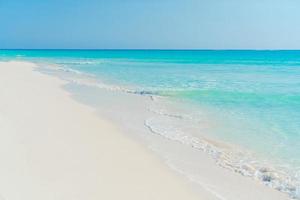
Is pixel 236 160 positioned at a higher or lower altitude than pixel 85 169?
lower

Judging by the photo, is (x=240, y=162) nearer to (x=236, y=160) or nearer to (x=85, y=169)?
(x=236, y=160)

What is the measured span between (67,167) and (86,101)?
7674 mm

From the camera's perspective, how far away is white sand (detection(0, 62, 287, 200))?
4.49 m

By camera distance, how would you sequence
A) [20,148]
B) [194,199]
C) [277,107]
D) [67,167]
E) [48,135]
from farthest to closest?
[277,107]
[48,135]
[20,148]
[67,167]
[194,199]

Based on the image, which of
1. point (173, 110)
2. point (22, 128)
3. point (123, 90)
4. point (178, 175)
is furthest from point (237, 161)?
point (123, 90)

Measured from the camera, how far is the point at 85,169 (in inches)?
208

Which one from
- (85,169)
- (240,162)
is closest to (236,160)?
(240,162)

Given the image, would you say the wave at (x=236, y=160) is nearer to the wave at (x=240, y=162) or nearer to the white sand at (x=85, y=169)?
the wave at (x=240, y=162)

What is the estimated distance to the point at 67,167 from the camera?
5270mm

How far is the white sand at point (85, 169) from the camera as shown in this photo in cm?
449

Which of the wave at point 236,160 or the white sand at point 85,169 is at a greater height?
the white sand at point 85,169

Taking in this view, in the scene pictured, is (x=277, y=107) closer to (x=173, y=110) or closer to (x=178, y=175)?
(x=173, y=110)

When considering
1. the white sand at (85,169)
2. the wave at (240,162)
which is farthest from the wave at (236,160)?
the white sand at (85,169)

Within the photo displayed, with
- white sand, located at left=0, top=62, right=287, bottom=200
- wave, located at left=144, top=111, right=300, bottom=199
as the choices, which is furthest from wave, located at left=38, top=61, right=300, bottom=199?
white sand, located at left=0, top=62, right=287, bottom=200
